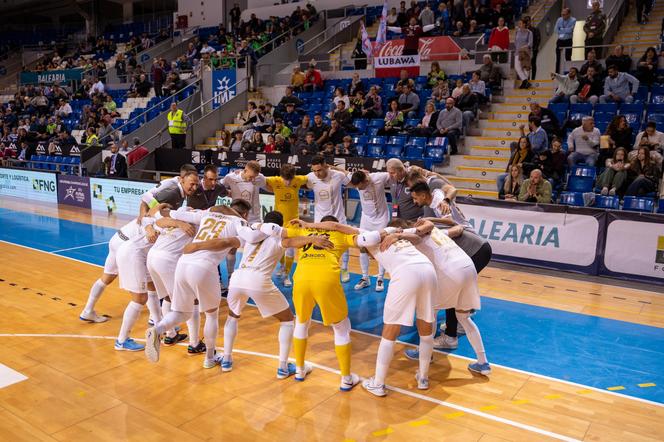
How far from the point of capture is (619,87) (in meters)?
13.6

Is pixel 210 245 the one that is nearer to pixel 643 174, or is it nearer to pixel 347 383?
pixel 347 383

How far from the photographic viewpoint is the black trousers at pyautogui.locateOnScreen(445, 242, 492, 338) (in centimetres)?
694

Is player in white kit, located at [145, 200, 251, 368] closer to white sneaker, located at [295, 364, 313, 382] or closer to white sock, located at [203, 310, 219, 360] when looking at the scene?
white sock, located at [203, 310, 219, 360]

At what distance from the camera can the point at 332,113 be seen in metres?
17.0

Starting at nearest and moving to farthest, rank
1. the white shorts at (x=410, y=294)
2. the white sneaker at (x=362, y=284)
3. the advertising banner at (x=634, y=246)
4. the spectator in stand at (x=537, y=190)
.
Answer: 1. the white shorts at (x=410, y=294)
2. the advertising banner at (x=634, y=246)
3. the white sneaker at (x=362, y=284)
4. the spectator in stand at (x=537, y=190)

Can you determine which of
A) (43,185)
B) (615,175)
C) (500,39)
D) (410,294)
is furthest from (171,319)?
(43,185)

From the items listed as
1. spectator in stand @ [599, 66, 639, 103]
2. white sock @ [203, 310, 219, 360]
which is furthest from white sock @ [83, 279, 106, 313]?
spectator in stand @ [599, 66, 639, 103]

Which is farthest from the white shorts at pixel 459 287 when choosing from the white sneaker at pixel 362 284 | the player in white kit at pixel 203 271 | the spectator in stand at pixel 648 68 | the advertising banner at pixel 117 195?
the advertising banner at pixel 117 195

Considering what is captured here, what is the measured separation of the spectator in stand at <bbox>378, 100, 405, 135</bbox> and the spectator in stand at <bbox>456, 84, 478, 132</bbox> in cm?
164

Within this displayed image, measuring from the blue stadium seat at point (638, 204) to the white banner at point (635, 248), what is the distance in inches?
40.8

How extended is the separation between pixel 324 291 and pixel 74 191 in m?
16.0

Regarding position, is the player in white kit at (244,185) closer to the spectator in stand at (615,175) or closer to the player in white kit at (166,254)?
the player in white kit at (166,254)

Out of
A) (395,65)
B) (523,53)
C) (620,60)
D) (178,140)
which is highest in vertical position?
(523,53)

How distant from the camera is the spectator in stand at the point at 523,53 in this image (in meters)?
15.9
